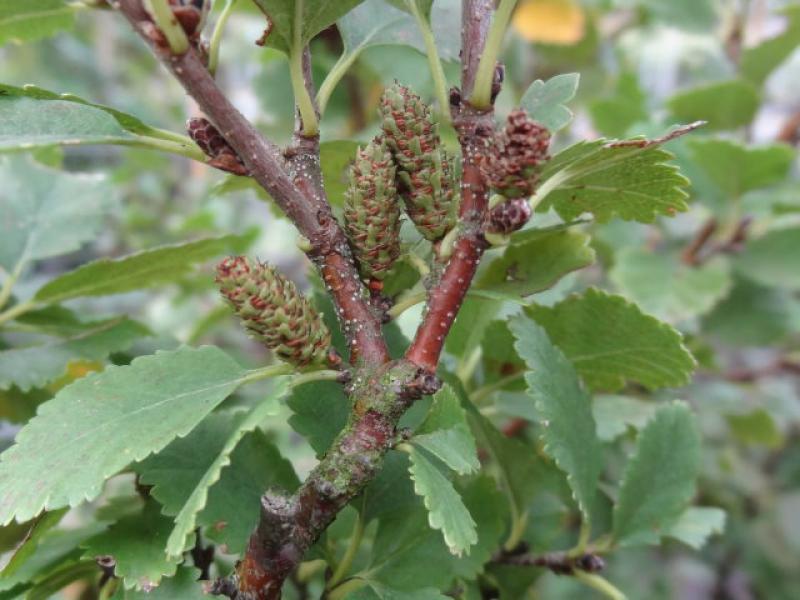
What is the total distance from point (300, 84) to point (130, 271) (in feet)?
0.97

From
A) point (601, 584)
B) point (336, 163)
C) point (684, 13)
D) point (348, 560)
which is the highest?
point (684, 13)

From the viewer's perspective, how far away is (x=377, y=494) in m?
0.63

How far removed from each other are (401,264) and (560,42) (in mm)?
1247

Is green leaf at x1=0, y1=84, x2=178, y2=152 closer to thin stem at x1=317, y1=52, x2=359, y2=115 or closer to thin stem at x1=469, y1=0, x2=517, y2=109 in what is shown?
thin stem at x1=317, y1=52, x2=359, y2=115

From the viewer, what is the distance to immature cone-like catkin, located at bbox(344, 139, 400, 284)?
0.53 meters

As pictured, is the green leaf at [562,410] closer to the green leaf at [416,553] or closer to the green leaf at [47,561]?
the green leaf at [416,553]

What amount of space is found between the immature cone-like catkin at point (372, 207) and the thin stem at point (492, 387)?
0.86ft

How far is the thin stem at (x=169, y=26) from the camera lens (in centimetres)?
45

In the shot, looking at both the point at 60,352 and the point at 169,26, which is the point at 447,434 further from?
the point at 60,352

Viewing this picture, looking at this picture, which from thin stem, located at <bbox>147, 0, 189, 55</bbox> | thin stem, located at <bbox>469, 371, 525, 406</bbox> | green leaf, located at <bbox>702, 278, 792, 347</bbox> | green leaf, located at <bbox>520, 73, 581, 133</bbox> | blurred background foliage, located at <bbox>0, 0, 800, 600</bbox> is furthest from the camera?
green leaf, located at <bbox>702, 278, 792, 347</bbox>

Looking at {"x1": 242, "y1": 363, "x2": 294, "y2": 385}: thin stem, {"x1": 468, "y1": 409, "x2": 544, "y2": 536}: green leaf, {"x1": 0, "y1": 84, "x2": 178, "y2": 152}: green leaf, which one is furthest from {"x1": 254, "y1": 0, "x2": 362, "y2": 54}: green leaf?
{"x1": 468, "y1": 409, "x2": 544, "y2": 536}: green leaf

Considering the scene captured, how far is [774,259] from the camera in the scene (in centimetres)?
130

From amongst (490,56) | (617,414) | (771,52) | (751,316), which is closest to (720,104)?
(771,52)

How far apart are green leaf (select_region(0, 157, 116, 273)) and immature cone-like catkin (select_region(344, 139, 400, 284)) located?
0.45 meters
